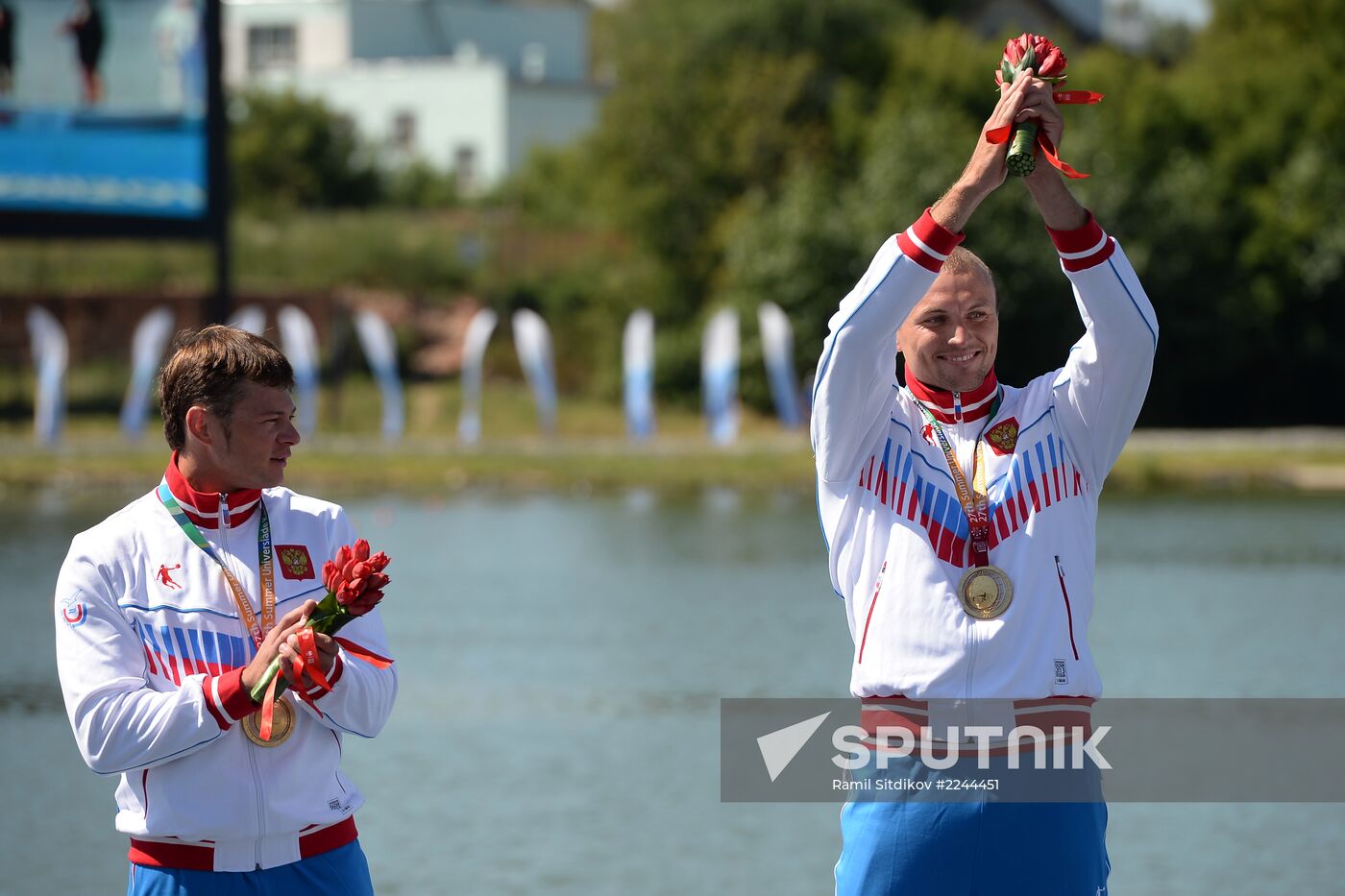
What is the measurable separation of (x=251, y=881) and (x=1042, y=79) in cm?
220

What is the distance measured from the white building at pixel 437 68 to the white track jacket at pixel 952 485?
197ft

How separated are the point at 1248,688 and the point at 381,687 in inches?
507

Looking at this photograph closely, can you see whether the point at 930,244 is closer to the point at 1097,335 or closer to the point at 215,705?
the point at 1097,335

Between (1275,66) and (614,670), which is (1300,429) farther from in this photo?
(614,670)

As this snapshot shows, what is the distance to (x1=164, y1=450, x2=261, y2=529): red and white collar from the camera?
3.86 meters

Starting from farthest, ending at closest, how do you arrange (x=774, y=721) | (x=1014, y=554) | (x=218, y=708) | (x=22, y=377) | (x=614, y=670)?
(x=22, y=377)
(x=614, y=670)
(x=774, y=721)
(x=1014, y=554)
(x=218, y=708)

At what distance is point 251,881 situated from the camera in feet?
12.5

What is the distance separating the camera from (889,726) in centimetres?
404

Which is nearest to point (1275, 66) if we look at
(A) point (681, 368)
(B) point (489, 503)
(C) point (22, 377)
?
(A) point (681, 368)

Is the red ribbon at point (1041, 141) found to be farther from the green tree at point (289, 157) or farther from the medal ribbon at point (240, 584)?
the green tree at point (289, 157)

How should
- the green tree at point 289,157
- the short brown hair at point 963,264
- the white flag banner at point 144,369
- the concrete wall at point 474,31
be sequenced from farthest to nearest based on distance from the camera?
the concrete wall at point 474,31, the green tree at point 289,157, the white flag banner at point 144,369, the short brown hair at point 963,264

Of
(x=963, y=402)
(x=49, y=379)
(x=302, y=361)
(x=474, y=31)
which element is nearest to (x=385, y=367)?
(x=302, y=361)

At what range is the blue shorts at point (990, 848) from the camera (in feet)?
12.8

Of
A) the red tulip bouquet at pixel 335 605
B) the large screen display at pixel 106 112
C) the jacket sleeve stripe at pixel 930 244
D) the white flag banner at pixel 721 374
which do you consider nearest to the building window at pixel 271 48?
the white flag banner at pixel 721 374
